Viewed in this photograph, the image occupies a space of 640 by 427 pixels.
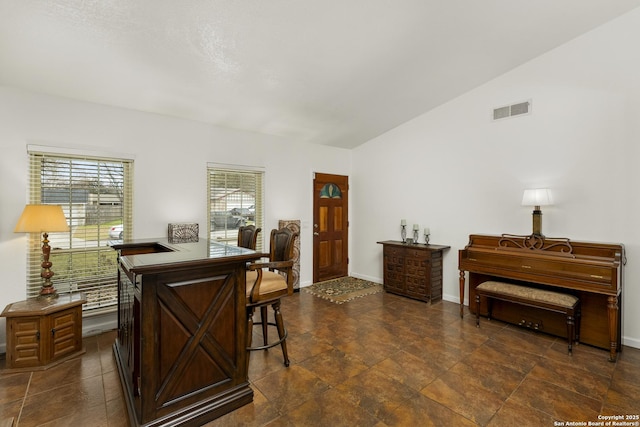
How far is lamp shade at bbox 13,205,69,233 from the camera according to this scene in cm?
267

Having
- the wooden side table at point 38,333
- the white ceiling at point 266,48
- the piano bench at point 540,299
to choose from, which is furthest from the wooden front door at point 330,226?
the wooden side table at point 38,333

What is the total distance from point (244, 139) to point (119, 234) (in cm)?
209

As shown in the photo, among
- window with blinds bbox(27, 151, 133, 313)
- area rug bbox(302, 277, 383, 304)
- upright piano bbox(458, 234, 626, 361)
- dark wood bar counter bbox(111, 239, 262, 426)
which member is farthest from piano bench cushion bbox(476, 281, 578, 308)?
window with blinds bbox(27, 151, 133, 313)

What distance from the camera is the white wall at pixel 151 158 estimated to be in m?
2.91

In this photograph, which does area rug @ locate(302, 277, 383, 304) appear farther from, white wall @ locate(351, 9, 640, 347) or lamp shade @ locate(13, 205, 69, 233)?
lamp shade @ locate(13, 205, 69, 233)

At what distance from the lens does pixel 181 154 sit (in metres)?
3.91

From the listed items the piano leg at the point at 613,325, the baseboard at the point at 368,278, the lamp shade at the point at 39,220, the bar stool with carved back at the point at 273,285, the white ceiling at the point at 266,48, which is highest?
the white ceiling at the point at 266,48

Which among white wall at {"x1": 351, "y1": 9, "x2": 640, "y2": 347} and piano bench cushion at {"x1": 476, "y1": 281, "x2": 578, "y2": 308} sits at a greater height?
white wall at {"x1": 351, "y1": 9, "x2": 640, "y2": 347}

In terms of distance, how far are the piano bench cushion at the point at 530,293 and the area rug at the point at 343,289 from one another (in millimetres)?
1858

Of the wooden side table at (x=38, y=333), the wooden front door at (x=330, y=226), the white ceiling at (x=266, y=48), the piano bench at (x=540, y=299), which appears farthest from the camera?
the wooden front door at (x=330, y=226)

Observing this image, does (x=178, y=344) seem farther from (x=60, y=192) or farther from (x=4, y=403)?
(x=60, y=192)

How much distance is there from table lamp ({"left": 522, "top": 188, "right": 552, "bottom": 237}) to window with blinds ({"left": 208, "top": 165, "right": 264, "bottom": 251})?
140 inches

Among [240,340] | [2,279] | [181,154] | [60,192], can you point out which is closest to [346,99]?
[181,154]

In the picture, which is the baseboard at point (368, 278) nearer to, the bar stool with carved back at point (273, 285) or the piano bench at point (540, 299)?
the piano bench at point (540, 299)
